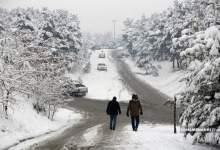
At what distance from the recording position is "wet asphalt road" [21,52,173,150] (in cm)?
1614

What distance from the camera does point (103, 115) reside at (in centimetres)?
3066

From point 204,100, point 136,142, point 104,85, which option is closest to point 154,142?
point 136,142

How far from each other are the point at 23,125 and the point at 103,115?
1137 centimetres

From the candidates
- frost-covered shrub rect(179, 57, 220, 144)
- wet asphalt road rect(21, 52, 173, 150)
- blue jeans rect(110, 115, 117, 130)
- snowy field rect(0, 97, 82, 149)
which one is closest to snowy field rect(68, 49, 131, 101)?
wet asphalt road rect(21, 52, 173, 150)

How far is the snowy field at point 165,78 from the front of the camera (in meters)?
53.5

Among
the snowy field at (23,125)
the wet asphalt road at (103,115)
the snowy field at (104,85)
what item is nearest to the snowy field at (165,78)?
the wet asphalt road at (103,115)

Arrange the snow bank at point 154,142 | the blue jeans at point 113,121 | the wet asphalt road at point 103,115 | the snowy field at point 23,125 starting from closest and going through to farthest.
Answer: the snow bank at point 154,142, the wet asphalt road at point 103,115, the snowy field at point 23,125, the blue jeans at point 113,121

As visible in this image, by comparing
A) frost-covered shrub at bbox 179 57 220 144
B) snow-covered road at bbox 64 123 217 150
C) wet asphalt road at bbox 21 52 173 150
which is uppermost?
frost-covered shrub at bbox 179 57 220 144

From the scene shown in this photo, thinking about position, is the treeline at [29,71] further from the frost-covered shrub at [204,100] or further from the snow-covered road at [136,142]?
the frost-covered shrub at [204,100]

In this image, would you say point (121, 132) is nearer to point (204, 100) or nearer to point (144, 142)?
point (144, 142)

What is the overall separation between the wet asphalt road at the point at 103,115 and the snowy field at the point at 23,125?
1133 mm

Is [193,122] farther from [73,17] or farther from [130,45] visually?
[130,45]

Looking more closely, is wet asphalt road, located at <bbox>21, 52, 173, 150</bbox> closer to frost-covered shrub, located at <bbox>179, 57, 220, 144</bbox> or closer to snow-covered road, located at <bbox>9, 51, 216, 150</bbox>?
snow-covered road, located at <bbox>9, 51, 216, 150</bbox>

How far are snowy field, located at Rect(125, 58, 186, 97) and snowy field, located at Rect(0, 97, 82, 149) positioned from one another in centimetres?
2798
